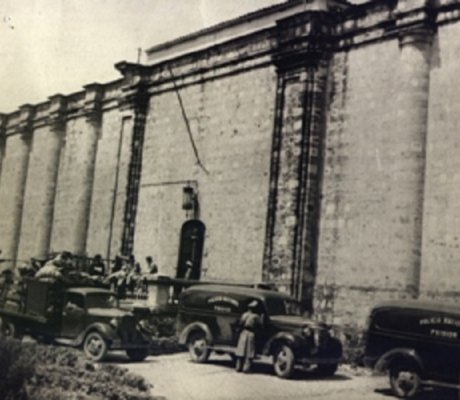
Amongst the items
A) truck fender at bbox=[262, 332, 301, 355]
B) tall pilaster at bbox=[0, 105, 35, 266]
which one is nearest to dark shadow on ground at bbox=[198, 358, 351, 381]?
truck fender at bbox=[262, 332, 301, 355]

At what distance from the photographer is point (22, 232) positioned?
30.3m

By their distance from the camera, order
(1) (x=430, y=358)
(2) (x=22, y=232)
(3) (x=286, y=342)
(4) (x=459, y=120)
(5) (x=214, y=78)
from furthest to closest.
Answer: (2) (x=22, y=232)
(5) (x=214, y=78)
(4) (x=459, y=120)
(3) (x=286, y=342)
(1) (x=430, y=358)

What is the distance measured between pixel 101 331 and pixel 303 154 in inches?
291

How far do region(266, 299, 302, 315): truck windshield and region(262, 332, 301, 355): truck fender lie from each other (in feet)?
2.29

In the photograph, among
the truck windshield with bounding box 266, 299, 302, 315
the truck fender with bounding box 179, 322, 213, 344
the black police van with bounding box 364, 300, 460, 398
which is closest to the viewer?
the black police van with bounding box 364, 300, 460, 398

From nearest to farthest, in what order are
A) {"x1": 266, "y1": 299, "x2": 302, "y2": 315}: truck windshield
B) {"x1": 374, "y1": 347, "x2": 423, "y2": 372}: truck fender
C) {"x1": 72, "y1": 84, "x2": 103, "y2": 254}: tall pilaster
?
{"x1": 374, "y1": 347, "x2": 423, "y2": 372}: truck fender, {"x1": 266, "y1": 299, "x2": 302, "y2": 315}: truck windshield, {"x1": 72, "y1": 84, "x2": 103, "y2": 254}: tall pilaster

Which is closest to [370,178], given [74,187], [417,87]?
[417,87]

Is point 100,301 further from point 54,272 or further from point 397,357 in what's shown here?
point 397,357

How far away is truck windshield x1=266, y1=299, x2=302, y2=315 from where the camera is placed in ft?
43.6

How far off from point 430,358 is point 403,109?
21.7ft

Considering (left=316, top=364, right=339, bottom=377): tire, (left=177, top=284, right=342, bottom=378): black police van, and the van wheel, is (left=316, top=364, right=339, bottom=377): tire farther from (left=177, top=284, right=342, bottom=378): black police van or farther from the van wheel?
the van wheel

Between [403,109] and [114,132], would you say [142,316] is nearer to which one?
[403,109]

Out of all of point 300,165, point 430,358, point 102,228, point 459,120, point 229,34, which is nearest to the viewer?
point 430,358

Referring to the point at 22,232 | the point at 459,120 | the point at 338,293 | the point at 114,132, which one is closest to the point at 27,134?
the point at 22,232
